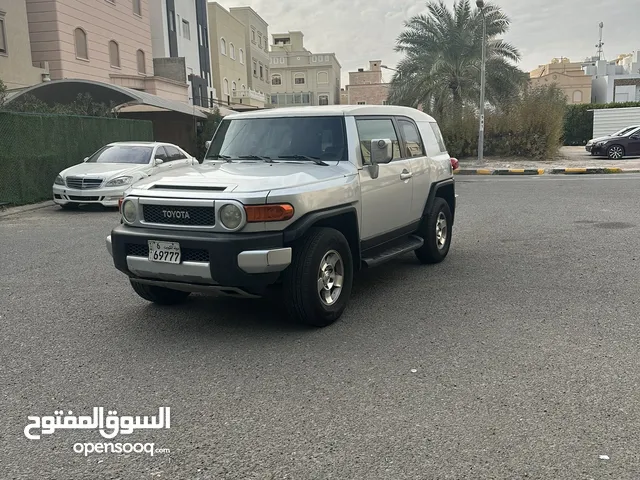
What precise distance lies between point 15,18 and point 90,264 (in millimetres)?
17769

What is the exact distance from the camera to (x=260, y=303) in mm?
5891

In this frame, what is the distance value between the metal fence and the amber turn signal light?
1112 cm

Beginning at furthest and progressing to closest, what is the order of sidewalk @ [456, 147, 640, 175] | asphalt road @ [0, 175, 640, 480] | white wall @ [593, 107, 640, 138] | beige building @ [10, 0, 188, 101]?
white wall @ [593, 107, 640, 138] → beige building @ [10, 0, 188, 101] → sidewalk @ [456, 147, 640, 175] → asphalt road @ [0, 175, 640, 480]

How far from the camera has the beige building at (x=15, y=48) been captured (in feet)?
68.4

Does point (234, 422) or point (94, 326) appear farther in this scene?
point (94, 326)

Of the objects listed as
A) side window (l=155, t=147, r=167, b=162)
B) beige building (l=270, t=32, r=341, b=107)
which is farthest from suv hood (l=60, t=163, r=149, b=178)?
beige building (l=270, t=32, r=341, b=107)

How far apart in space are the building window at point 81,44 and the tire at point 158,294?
23372mm

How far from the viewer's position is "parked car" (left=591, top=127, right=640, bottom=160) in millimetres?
27141

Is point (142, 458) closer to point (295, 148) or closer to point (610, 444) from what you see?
point (610, 444)

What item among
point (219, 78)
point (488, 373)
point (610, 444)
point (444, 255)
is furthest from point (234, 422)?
point (219, 78)

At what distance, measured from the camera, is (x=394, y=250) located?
6.31 metres

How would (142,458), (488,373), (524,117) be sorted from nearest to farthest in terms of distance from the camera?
(142,458) < (488,373) < (524,117)

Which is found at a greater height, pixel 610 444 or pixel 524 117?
pixel 524 117

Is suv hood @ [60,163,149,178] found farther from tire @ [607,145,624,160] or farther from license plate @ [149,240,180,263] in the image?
tire @ [607,145,624,160]
